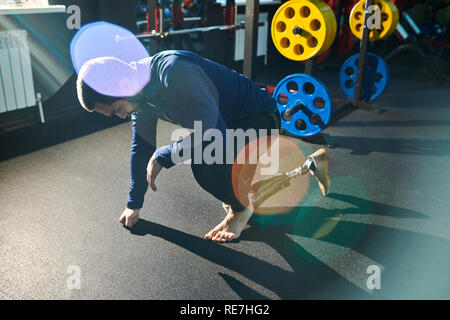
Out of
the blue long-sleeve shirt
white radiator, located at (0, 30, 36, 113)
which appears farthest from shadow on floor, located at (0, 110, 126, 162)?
the blue long-sleeve shirt

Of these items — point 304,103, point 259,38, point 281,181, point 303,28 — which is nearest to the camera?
point 281,181

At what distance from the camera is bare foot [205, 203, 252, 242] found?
153 centimetres

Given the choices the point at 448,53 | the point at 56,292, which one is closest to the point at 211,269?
the point at 56,292

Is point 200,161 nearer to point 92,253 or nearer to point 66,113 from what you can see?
point 92,253

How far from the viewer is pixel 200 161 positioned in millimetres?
1313

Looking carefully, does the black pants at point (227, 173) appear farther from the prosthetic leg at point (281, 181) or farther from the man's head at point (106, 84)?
the man's head at point (106, 84)

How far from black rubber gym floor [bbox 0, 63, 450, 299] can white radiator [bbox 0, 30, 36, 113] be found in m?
0.32

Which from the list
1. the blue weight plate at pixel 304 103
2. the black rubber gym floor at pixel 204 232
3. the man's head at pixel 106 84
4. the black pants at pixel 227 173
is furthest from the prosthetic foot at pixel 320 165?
the man's head at pixel 106 84

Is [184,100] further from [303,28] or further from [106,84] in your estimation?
[303,28]

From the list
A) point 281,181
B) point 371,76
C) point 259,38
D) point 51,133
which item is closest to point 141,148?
point 281,181

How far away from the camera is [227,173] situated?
1368mm

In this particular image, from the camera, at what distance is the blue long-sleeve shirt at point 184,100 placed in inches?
43.6

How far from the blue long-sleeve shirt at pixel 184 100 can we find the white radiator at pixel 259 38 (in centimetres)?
307

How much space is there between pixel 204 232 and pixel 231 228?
0.43 ft
